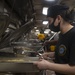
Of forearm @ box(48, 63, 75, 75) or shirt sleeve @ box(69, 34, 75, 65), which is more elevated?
shirt sleeve @ box(69, 34, 75, 65)

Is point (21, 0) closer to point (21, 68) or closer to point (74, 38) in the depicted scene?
point (21, 68)

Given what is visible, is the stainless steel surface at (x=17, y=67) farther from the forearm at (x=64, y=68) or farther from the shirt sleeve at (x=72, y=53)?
the shirt sleeve at (x=72, y=53)

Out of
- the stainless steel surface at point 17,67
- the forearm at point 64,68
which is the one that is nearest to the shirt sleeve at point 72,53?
the forearm at point 64,68

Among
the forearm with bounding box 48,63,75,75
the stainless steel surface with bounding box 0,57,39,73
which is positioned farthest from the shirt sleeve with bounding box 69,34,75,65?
the stainless steel surface with bounding box 0,57,39,73

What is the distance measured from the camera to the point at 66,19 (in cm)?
158

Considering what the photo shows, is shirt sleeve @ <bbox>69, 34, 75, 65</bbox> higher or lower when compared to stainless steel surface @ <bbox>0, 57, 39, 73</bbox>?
higher

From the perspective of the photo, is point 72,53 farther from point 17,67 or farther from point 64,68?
point 17,67

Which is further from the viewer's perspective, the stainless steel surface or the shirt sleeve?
the stainless steel surface

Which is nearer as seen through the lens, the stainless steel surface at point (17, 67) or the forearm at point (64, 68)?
the forearm at point (64, 68)

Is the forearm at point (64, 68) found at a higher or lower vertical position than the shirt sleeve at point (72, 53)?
lower

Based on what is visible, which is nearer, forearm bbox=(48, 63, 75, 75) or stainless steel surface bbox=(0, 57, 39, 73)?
forearm bbox=(48, 63, 75, 75)

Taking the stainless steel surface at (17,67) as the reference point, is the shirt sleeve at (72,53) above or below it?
above

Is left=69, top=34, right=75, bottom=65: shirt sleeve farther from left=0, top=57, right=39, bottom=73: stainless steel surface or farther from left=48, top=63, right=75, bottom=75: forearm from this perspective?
left=0, top=57, right=39, bottom=73: stainless steel surface

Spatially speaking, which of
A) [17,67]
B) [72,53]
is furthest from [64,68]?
[17,67]
